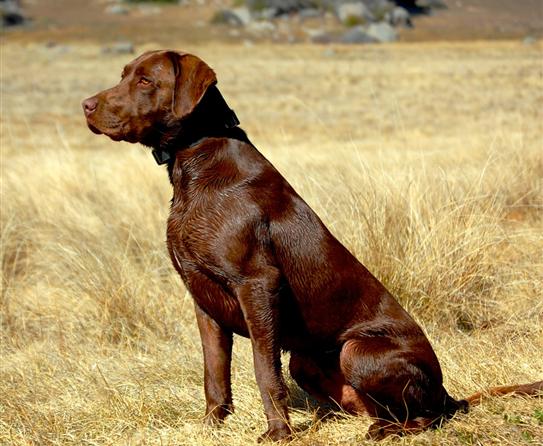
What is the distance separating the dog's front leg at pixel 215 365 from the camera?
3994 millimetres

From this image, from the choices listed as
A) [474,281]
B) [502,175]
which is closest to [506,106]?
[502,175]

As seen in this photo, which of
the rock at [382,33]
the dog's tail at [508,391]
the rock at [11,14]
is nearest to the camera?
the dog's tail at [508,391]

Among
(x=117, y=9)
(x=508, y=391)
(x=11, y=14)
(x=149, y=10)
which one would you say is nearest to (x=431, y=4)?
(x=149, y=10)

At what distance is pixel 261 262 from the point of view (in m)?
3.68

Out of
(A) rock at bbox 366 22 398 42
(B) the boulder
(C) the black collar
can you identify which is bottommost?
(A) rock at bbox 366 22 398 42

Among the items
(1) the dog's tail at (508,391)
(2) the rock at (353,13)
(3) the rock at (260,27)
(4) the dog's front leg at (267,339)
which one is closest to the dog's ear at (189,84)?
(4) the dog's front leg at (267,339)

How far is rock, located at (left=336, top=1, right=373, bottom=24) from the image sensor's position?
201 feet

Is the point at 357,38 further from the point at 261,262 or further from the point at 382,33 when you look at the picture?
the point at 261,262

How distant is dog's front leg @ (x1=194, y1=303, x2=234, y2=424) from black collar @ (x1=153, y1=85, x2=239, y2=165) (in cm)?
71

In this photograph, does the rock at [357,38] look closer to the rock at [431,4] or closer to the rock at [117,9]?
the rock at [431,4]

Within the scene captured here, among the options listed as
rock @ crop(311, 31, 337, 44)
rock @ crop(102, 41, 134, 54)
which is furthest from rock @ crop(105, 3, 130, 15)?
rock @ crop(102, 41, 134, 54)

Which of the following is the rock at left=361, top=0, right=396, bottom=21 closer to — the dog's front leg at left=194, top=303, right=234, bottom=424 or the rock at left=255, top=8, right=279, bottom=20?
the rock at left=255, top=8, right=279, bottom=20

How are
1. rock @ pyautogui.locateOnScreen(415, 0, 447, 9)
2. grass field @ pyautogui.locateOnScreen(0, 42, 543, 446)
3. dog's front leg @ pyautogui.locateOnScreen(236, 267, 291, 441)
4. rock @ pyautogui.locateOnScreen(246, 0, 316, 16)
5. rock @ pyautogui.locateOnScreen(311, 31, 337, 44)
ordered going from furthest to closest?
rock @ pyautogui.locateOnScreen(415, 0, 447, 9), rock @ pyautogui.locateOnScreen(246, 0, 316, 16), rock @ pyautogui.locateOnScreen(311, 31, 337, 44), grass field @ pyautogui.locateOnScreen(0, 42, 543, 446), dog's front leg @ pyautogui.locateOnScreen(236, 267, 291, 441)

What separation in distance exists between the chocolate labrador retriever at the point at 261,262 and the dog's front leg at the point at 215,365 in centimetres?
8
